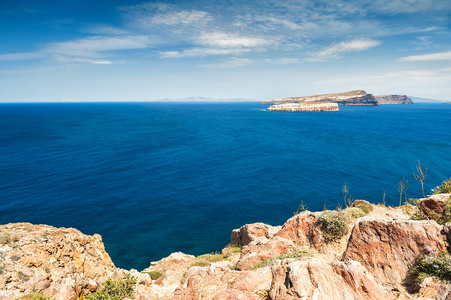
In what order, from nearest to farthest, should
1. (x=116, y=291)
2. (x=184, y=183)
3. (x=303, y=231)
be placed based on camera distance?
(x=116, y=291) → (x=303, y=231) → (x=184, y=183)

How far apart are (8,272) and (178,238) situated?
21892 millimetres

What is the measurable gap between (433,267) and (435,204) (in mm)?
6298

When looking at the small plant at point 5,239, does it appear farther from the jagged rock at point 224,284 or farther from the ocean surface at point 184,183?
the ocean surface at point 184,183

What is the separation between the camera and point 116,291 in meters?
12.0

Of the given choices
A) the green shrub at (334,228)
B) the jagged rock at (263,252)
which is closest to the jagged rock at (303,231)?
the green shrub at (334,228)

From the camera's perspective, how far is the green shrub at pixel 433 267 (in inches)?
373

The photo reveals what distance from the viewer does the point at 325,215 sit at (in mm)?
16625

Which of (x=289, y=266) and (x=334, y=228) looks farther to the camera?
(x=334, y=228)

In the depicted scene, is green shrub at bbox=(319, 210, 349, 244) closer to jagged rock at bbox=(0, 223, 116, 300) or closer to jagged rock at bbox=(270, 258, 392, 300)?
jagged rock at bbox=(270, 258, 392, 300)

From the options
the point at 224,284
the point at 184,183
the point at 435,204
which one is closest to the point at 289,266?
the point at 224,284

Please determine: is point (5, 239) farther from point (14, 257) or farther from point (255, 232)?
point (255, 232)

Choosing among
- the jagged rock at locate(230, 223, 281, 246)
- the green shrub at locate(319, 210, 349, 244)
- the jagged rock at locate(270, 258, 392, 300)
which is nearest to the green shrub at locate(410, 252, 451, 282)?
the jagged rock at locate(270, 258, 392, 300)

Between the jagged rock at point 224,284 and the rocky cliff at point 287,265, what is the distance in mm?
41

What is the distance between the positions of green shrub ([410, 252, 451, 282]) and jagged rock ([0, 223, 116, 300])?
16415mm
